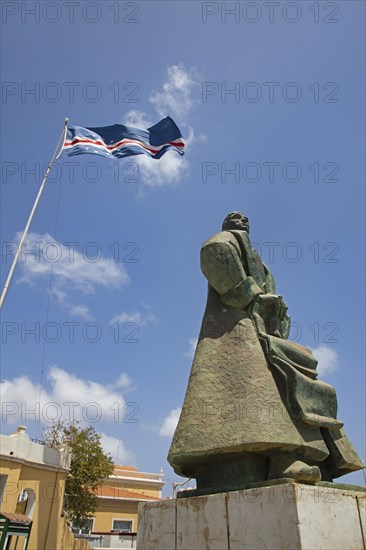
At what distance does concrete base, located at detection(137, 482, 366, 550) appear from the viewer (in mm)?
3299

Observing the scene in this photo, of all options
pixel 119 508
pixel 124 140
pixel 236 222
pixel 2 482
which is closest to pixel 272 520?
pixel 236 222

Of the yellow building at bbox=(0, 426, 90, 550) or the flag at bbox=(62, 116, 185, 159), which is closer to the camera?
the flag at bbox=(62, 116, 185, 159)

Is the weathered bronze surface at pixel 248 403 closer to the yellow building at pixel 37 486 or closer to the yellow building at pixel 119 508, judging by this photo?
the yellow building at pixel 37 486

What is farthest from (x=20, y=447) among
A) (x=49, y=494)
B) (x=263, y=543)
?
(x=263, y=543)

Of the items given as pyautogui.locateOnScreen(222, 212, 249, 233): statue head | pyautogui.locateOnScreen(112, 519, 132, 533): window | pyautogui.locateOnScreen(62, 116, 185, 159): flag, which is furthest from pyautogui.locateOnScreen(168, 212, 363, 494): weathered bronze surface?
pyautogui.locateOnScreen(112, 519, 132, 533): window

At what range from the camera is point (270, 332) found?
505 centimetres

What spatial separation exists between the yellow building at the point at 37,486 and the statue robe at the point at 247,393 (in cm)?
1547

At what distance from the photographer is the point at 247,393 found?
4297 millimetres

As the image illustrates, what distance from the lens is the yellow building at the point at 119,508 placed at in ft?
76.6

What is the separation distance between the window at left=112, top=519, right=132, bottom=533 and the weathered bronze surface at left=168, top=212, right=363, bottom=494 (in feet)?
88.0

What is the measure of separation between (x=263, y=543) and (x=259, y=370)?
1506mm

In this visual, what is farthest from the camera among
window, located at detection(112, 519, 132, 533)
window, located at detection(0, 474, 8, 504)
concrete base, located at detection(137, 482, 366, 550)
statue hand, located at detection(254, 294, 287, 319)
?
window, located at detection(112, 519, 132, 533)

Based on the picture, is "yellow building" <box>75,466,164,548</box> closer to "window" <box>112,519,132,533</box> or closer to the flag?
"window" <box>112,519,132,533</box>

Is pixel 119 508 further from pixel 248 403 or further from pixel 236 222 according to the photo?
pixel 248 403
